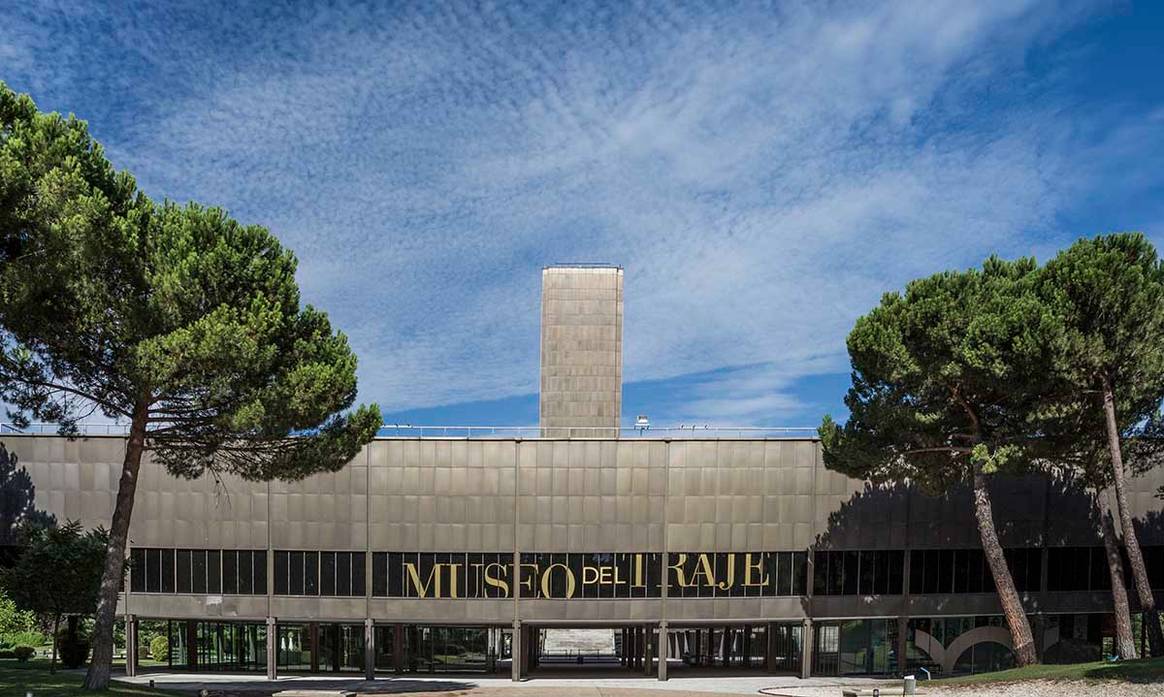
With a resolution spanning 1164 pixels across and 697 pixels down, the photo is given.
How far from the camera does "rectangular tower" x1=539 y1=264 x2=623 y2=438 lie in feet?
199

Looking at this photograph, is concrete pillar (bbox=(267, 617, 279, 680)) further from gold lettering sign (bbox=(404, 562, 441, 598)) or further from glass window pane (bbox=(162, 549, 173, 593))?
gold lettering sign (bbox=(404, 562, 441, 598))

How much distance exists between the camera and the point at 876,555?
124ft

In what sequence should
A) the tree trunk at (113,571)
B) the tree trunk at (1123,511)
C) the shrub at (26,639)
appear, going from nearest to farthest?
the tree trunk at (113,571), the tree trunk at (1123,511), the shrub at (26,639)

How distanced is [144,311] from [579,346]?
41893mm

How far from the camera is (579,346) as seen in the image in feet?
199

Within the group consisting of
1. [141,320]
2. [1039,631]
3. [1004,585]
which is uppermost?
[141,320]

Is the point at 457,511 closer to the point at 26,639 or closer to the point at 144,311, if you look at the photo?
the point at 144,311

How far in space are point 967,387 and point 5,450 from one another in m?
42.7

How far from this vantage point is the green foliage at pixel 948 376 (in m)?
27.3

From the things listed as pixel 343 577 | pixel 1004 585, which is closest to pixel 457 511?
pixel 343 577

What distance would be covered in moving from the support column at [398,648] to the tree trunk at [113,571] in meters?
16.3

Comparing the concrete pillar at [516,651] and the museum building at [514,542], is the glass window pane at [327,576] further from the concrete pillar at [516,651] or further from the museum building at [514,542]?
the concrete pillar at [516,651]

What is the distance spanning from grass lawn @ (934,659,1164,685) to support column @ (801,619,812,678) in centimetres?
825

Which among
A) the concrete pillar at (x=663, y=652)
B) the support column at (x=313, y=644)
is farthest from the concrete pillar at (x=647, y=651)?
the support column at (x=313, y=644)
